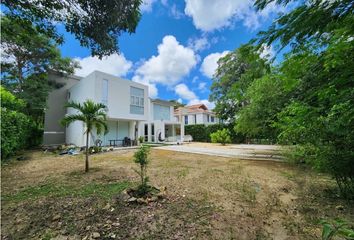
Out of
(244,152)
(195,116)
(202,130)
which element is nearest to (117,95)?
(244,152)

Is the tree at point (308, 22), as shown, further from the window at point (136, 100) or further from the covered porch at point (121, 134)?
Result: the window at point (136, 100)

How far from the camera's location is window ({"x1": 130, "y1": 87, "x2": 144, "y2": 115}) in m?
20.2

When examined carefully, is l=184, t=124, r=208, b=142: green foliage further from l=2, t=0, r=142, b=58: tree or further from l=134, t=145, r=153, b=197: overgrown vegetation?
l=2, t=0, r=142, b=58: tree

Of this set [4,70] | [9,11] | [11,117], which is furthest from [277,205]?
[4,70]

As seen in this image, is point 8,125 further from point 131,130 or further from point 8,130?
point 131,130

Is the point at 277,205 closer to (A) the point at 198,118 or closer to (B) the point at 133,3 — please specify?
(B) the point at 133,3

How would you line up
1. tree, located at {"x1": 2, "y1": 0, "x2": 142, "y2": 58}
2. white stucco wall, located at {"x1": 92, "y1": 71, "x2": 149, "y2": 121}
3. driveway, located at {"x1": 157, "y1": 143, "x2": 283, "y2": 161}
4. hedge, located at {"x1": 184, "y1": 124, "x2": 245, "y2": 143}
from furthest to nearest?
hedge, located at {"x1": 184, "y1": 124, "x2": 245, "y2": 143} → white stucco wall, located at {"x1": 92, "y1": 71, "x2": 149, "y2": 121} → driveway, located at {"x1": 157, "y1": 143, "x2": 283, "y2": 161} → tree, located at {"x1": 2, "y1": 0, "x2": 142, "y2": 58}

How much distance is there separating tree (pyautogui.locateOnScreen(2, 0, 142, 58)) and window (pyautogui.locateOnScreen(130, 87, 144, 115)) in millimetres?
15395

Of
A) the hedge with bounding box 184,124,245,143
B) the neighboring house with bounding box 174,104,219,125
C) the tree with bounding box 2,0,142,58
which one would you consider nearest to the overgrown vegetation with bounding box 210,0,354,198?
the tree with bounding box 2,0,142,58

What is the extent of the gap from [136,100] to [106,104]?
12.7ft

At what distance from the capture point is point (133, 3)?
4422 millimetres

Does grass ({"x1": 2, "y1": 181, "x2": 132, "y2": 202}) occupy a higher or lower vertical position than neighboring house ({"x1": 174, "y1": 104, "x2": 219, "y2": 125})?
lower

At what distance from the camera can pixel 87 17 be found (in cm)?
450

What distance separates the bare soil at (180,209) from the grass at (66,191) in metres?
0.03
